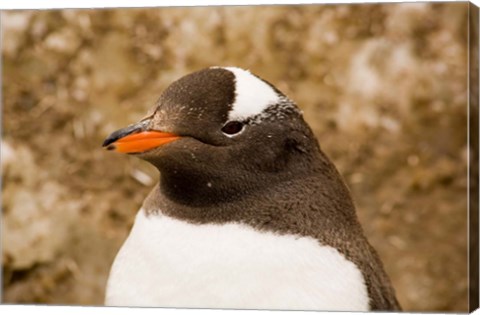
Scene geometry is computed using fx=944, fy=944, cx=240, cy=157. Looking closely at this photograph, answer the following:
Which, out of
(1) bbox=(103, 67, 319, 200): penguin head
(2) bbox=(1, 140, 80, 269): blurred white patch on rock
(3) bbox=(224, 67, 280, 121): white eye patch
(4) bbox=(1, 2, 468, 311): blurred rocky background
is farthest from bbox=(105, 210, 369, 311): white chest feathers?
(2) bbox=(1, 140, 80, 269): blurred white patch on rock

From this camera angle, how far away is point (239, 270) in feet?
6.78

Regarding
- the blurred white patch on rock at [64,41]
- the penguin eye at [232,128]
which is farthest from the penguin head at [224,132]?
the blurred white patch on rock at [64,41]

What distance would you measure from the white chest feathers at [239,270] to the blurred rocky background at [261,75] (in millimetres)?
549

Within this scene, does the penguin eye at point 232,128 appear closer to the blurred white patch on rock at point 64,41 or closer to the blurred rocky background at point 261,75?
the blurred rocky background at point 261,75

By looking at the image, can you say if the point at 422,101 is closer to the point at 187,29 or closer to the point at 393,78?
the point at 393,78

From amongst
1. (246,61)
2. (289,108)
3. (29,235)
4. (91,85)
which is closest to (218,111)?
(289,108)

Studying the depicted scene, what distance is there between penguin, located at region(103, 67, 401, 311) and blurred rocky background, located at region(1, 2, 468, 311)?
0.51 metres

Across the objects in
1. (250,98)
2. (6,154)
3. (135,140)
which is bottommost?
(6,154)

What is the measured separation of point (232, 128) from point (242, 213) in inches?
7.5

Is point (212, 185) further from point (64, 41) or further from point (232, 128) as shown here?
point (64, 41)

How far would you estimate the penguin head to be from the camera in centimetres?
204

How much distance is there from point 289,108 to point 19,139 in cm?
110

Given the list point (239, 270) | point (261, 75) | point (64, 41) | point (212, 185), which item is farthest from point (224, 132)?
point (64, 41)

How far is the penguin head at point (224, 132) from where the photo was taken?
2.04 metres
